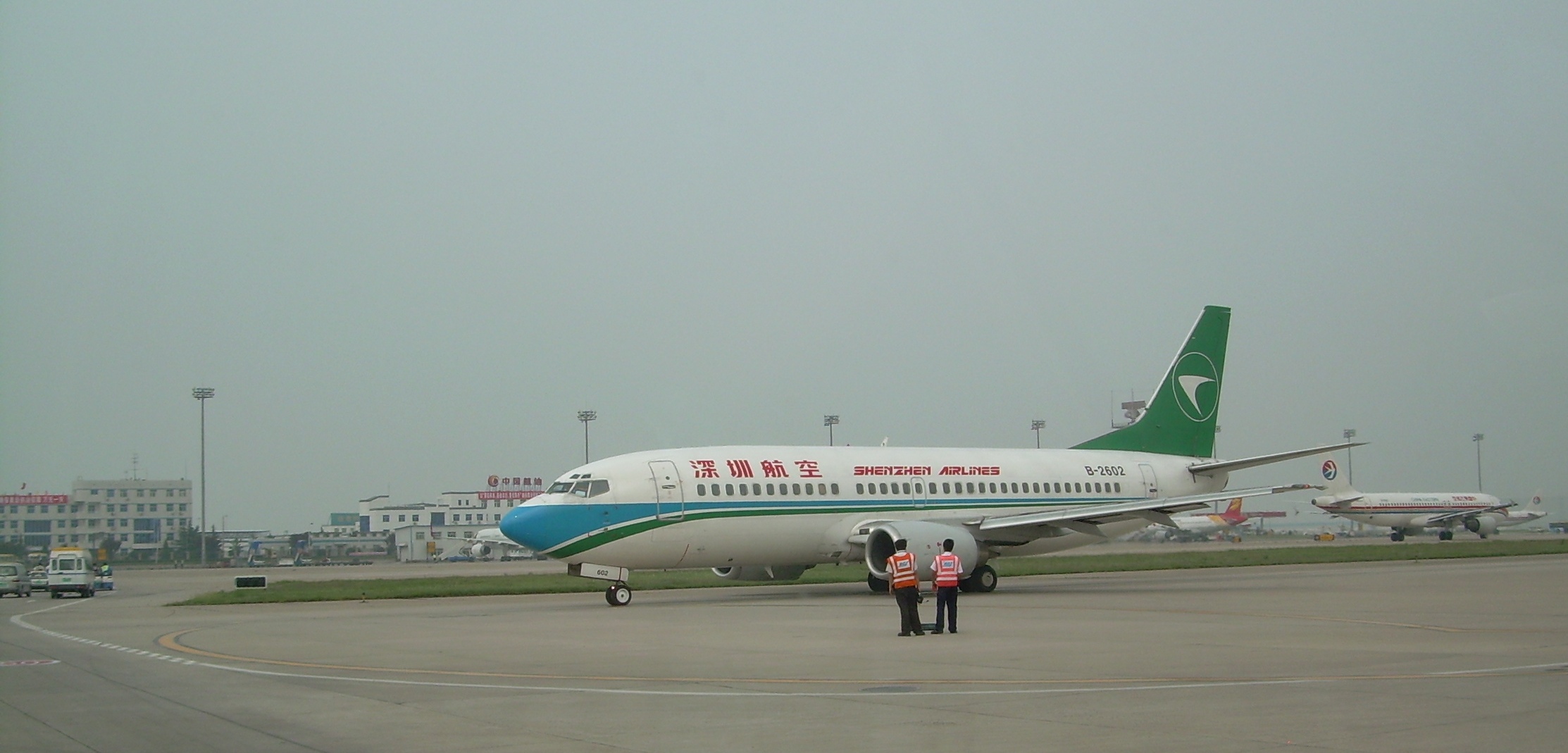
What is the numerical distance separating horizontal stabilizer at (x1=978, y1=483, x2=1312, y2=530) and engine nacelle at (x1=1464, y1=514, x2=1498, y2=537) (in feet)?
219

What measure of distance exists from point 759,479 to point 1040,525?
24.6 feet

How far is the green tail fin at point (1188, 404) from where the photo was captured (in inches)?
1676

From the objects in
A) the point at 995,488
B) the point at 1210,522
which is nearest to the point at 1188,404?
the point at 995,488

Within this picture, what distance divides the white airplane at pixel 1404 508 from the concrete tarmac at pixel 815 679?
63660 millimetres

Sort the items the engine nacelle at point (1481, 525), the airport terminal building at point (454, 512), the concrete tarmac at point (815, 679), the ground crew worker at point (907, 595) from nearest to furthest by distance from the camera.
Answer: the concrete tarmac at point (815, 679) → the ground crew worker at point (907, 595) → the engine nacelle at point (1481, 525) → the airport terminal building at point (454, 512)

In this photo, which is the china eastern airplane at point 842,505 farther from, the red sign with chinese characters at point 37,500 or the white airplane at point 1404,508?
the white airplane at point 1404,508

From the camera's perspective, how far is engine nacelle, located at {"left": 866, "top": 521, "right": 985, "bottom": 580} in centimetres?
3094

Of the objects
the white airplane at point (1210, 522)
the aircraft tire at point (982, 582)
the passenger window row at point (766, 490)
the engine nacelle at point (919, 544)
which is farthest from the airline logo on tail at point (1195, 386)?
the white airplane at point (1210, 522)

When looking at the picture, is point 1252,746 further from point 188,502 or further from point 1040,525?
point 188,502

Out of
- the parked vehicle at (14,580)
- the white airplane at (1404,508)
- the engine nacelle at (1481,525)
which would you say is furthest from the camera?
the engine nacelle at (1481,525)

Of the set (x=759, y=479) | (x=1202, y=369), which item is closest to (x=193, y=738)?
(x=759, y=479)

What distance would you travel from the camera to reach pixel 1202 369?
4325 cm

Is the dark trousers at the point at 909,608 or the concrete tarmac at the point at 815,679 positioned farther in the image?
the dark trousers at the point at 909,608

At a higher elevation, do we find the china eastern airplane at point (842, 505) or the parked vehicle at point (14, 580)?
the china eastern airplane at point (842, 505)
